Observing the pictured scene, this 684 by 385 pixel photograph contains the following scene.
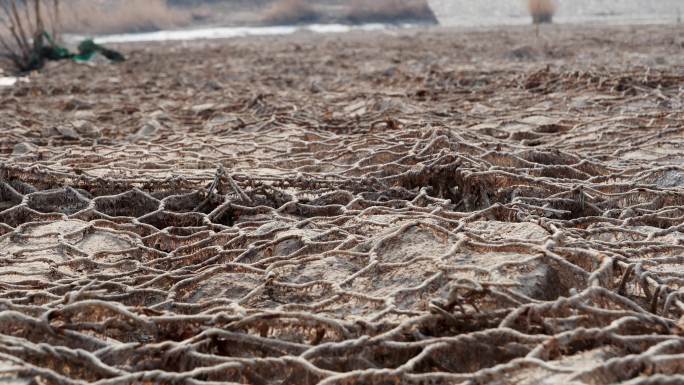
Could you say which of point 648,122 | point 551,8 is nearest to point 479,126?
point 648,122

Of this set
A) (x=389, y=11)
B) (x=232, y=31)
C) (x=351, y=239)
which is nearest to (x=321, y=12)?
(x=389, y=11)

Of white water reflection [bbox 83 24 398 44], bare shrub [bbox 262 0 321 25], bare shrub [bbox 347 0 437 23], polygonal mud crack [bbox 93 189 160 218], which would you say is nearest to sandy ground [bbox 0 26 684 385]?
polygonal mud crack [bbox 93 189 160 218]

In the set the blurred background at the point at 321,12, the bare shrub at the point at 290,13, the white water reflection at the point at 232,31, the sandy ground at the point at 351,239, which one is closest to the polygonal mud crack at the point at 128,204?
the sandy ground at the point at 351,239

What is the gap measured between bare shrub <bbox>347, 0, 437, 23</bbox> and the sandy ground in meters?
24.3

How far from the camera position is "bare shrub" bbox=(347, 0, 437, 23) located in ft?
106

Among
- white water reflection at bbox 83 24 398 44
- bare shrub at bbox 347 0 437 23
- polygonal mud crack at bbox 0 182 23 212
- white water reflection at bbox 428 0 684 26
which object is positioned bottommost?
A: white water reflection at bbox 83 24 398 44

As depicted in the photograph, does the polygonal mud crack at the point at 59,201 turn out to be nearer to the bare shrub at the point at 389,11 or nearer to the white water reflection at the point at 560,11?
the white water reflection at the point at 560,11

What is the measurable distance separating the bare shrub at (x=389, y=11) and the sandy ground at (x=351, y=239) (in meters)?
24.3

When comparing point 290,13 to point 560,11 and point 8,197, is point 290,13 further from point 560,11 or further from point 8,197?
point 8,197

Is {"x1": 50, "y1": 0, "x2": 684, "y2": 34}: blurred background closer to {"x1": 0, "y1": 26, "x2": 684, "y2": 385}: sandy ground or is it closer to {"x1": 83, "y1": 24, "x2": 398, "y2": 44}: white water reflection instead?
{"x1": 83, "y1": 24, "x2": 398, "y2": 44}: white water reflection

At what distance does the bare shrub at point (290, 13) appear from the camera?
106 ft

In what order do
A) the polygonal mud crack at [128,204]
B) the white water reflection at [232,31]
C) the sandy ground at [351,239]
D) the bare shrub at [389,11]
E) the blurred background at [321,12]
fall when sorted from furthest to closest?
the bare shrub at [389,11], the blurred background at [321,12], the white water reflection at [232,31], the polygonal mud crack at [128,204], the sandy ground at [351,239]

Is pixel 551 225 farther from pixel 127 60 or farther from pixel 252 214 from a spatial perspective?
pixel 127 60

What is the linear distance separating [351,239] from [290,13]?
97.9 feet
